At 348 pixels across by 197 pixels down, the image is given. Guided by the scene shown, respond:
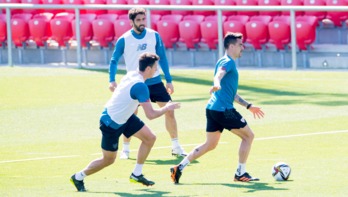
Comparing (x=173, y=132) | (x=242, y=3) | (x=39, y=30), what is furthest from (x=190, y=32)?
(x=173, y=132)

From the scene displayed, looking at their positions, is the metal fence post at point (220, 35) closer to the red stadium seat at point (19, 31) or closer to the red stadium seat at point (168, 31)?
the red stadium seat at point (168, 31)

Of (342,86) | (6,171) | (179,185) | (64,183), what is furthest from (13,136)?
(342,86)

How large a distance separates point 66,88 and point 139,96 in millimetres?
9602

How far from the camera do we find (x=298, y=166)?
7617 millimetres

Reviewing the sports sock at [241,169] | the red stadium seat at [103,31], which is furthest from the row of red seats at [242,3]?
the sports sock at [241,169]

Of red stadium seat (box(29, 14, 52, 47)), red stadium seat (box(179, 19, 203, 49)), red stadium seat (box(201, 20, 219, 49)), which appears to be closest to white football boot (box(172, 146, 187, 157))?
red stadium seat (box(201, 20, 219, 49))

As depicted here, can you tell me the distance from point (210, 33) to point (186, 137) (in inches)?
329

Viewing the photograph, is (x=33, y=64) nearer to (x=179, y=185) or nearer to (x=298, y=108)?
(x=298, y=108)

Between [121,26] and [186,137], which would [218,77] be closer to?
[186,137]

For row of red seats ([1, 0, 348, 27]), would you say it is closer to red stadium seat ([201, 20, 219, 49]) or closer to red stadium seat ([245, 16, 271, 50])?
red stadium seat ([245, 16, 271, 50])

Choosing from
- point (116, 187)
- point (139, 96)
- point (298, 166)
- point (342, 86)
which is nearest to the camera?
point (139, 96)

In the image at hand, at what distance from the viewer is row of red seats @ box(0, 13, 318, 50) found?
17.0 m

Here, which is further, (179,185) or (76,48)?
(76,48)

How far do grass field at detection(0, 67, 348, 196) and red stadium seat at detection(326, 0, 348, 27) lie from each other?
2192 millimetres
